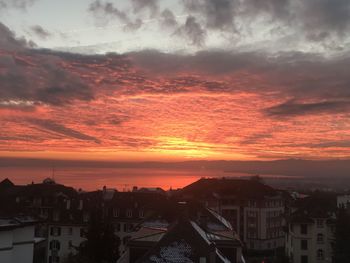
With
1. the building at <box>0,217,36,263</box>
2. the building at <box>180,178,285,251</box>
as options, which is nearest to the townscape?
the building at <box>0,217,36,263</box>

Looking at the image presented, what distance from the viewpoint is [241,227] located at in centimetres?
8500

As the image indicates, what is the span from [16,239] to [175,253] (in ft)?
36.8

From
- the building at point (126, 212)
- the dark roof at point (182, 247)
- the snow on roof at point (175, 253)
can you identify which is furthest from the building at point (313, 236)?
the snow on roof at point (175, 253)

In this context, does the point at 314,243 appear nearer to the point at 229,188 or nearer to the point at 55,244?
the point at 229,188

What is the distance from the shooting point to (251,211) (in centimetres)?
8462

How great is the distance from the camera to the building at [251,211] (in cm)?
8381

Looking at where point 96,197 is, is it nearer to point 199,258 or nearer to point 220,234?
point 220,234

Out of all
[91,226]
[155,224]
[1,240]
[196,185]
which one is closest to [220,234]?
[155,224]

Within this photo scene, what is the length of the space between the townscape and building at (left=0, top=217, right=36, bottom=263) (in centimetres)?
6

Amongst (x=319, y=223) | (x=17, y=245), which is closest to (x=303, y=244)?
(x=319, y=223)

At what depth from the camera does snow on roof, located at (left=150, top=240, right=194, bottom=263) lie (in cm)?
3288

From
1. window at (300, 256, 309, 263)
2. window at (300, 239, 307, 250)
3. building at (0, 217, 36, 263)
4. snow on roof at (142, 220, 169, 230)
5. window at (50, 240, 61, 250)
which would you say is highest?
building at (0, 217, 36, 263)

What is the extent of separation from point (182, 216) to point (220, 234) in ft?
29.3

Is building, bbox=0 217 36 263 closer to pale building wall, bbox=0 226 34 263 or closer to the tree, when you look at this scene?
pale building wall, bbox=0 226 34 263
